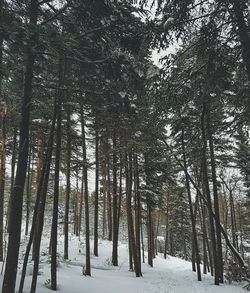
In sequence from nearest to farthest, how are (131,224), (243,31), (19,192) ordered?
(243,31) → (19,192) → (131,224)

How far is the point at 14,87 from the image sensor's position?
1084 centimetres

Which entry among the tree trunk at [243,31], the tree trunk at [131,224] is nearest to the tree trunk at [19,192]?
the tree trunk at [243,31]

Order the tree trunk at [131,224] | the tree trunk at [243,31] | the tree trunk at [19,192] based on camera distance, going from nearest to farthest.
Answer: the tree trunk at [243,31] < the tree trunk at [19,192] < the tree trunk at [131,224]

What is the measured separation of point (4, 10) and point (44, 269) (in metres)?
10.2

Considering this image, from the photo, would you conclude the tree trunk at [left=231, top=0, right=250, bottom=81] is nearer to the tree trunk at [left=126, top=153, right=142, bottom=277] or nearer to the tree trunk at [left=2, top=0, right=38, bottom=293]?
the tree trunk at [left=2, top=0, right=38, bottom=293]

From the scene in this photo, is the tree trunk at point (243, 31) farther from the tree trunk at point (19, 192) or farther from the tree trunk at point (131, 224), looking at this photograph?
the tree trunk at point (131, 224)

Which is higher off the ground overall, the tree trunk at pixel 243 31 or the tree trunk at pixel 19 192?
the tree trunk at pixel 243 31

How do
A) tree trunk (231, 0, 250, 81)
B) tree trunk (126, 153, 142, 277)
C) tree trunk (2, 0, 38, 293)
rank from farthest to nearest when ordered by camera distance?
1. tree trunk (126, 153, 142, 277)
2. tree trunk (2, 0, 38, 293)
3. tree trunk (231, 0, 250, 81)

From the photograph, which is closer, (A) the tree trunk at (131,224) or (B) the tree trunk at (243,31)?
(B) the tree trunk at (243,31)

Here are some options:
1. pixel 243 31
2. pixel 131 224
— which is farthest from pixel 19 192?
pixel 131 224

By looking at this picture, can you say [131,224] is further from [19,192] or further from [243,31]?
[243,31]

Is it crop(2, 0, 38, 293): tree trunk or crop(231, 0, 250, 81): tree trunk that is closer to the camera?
crop(231, 0, 250, 81): tree trunk

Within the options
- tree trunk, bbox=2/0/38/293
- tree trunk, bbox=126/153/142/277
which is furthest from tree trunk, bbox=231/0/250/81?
tree trunk, bbox=126/153/142/277

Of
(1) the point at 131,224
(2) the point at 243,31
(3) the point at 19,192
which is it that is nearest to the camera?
(2) the point at 243,31
